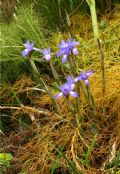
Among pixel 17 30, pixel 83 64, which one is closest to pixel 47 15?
pixel 17 30

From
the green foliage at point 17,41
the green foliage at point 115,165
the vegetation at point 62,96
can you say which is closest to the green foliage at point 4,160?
the vegetation at point 62,96

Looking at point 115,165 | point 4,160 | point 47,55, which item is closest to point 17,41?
point 47,55

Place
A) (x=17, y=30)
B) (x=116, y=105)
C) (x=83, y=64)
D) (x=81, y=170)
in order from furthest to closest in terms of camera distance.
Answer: (x=17, y=30) < (x=83, y=64) < (x=116, y=105) < (x=81, y=170)

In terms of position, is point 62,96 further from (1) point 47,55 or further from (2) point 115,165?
(2) point 115,165

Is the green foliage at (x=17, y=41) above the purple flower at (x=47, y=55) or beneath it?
above

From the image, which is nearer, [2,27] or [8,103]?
[8,103]

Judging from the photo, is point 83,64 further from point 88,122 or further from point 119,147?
point 119,147

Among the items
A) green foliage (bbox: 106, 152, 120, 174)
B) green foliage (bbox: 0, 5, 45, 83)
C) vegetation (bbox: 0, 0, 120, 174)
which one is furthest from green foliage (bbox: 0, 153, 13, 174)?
green foliage (bbox: 0, 5, 45, 83)

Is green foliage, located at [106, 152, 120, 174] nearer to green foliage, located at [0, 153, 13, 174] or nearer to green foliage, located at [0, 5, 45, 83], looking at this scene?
green foliage, located at [0, 153, 13, 174]

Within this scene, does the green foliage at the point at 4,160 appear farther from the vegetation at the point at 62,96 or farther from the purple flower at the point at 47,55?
the purple flower at the point at 47,55
